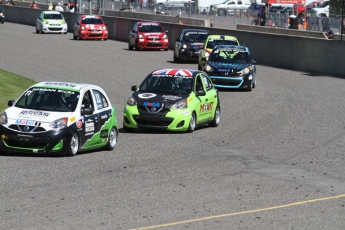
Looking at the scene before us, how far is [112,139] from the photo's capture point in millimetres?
17375

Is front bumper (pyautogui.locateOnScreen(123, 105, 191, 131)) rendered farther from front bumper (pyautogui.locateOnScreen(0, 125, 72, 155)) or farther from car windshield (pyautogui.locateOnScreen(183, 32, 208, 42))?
car windshield (pyautogui.locateOnScreen(183, 32, 208, 42))

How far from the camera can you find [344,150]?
58.9ft

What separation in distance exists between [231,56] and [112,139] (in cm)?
1368

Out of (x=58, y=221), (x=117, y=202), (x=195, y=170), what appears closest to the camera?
(x=58, y=221)

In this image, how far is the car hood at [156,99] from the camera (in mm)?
19781

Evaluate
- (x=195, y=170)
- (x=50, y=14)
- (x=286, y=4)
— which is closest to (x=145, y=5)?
(x=286, y=4)

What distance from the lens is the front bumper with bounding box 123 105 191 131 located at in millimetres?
19734

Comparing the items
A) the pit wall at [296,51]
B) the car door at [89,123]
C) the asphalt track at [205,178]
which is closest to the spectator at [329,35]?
the pit wall at [296,51]

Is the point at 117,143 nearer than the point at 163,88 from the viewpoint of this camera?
Yes

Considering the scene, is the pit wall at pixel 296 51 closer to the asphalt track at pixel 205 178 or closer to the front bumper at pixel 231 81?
the front bumper at pixel 231 81

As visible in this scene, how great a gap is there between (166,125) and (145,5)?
58.1 m

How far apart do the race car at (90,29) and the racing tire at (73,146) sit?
36372mm

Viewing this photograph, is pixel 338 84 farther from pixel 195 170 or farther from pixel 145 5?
pixel 145 5

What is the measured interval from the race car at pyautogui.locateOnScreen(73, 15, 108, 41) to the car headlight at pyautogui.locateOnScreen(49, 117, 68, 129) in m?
36.6
